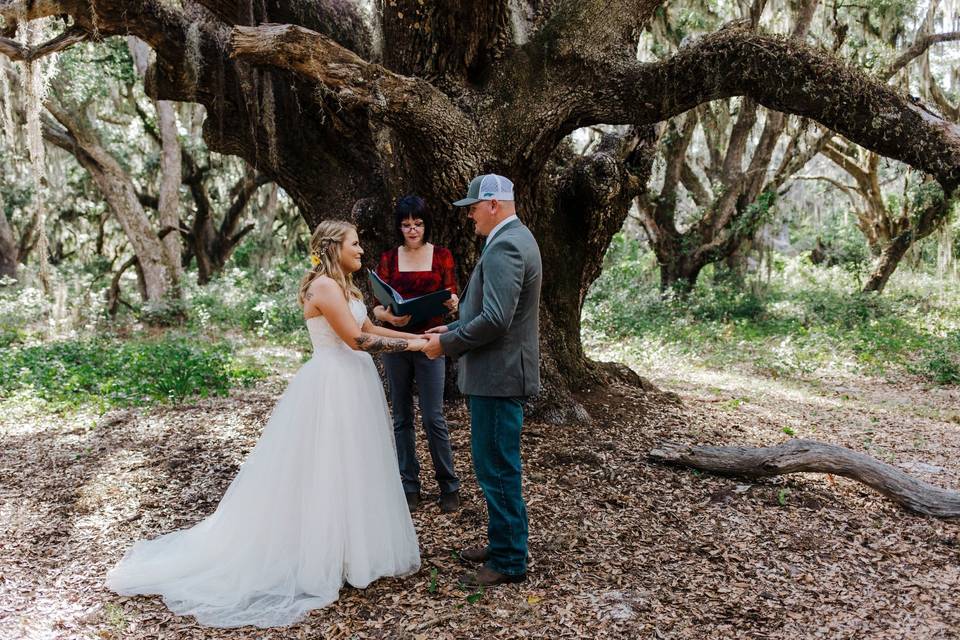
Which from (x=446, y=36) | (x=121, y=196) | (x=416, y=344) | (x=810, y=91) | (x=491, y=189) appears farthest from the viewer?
(x=121, y=196)

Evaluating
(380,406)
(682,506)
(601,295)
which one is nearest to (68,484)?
(380,406)

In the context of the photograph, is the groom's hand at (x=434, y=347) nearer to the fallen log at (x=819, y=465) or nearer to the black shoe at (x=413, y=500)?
the black shoe at (x=413, y=500)

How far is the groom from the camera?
10.5 feet

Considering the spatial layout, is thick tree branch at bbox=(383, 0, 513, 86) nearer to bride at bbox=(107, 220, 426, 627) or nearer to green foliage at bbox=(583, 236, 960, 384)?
bride at bbox=(107, 220, 426, 627)

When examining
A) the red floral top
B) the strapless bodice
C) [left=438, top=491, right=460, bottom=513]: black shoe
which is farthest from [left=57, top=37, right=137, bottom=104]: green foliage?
[left=438, top=491, right=460, bottom=513]: black shoe

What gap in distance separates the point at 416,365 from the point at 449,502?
0.90 m

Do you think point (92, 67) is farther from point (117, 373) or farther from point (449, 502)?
point (449, 502)

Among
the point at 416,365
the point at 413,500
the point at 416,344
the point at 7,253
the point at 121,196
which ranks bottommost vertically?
the point at 413,500

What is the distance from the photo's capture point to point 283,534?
348cm

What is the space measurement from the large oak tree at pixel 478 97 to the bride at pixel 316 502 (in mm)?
1544

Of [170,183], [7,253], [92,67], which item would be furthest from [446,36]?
[7,253]

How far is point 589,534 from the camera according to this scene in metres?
4.11

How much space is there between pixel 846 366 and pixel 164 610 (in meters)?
9.40

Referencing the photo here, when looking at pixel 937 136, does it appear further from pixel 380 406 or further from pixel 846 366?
pixel 846 366
